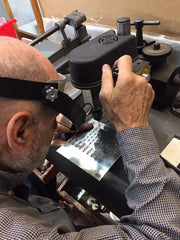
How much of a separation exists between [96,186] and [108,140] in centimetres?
18

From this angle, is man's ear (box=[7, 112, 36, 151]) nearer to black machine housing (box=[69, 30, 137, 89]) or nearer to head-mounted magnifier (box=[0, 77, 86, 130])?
head-mounted magnifier (box=[0, 77, 86, 130])

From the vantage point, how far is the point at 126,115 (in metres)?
0.57

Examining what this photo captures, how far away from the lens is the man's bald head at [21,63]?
47 centimetres

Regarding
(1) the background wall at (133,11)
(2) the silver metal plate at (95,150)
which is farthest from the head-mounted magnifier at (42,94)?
(1) the background wall at (133,11)

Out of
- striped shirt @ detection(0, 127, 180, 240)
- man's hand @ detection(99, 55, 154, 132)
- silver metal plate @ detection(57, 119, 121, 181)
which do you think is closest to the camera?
striped shirt @ detection(0, 127, 180, 240)

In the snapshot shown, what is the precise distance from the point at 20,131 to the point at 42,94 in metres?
0.11

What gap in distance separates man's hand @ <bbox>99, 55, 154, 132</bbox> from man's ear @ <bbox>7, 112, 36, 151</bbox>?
0.22 m

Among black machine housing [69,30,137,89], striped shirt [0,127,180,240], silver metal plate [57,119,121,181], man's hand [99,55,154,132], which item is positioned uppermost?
black machine housing [69,30,137,89]

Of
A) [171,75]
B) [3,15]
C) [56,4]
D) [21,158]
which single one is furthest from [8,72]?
[3,15]

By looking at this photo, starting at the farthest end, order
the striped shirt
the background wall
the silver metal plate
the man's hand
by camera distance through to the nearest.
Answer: the background wall < the silver metal plate < the man's hand < the striped shirt

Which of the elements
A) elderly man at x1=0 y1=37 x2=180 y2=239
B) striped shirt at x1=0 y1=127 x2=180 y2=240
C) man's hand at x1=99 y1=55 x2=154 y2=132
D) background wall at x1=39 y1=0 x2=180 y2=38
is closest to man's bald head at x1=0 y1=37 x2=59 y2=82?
elderly man at x1=0 y1=37 x2=180 y2=239

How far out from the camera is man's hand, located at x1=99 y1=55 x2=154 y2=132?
1.83ft

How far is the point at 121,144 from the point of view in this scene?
1.90ft

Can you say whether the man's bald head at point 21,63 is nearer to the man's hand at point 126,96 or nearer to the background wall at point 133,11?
the man's hand at point 126,96
